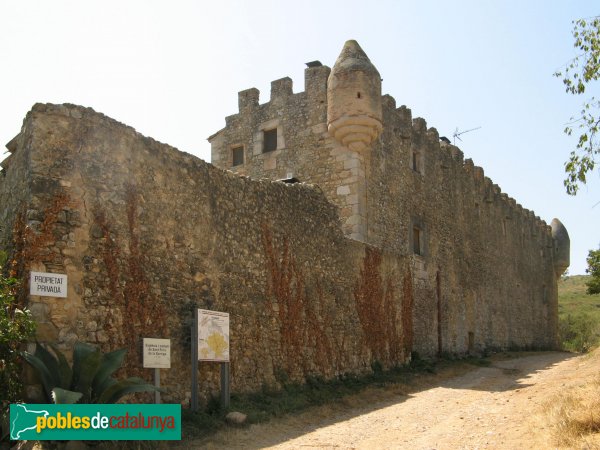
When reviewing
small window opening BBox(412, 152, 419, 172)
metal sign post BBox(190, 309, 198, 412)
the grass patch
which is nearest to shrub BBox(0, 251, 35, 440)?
metal sign post BBox(190, 309, 198, 412)

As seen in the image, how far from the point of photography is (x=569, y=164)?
11656 millimetres

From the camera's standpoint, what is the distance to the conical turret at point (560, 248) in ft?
119

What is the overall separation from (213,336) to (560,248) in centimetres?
3074

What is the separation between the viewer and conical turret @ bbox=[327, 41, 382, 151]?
17219 millimetres

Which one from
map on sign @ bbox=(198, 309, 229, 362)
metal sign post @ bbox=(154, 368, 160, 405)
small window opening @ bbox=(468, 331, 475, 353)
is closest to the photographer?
metal sign post @ bbox=(154, 368, 160, 405)

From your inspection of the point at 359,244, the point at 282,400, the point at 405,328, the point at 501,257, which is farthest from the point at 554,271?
the point at 282,400

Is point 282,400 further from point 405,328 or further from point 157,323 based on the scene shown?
point 405,328

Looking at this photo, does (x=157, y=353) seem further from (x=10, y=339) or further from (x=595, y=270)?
(x=595, y=270)

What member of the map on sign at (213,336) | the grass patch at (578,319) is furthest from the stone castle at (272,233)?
the grass patch at (578,319)

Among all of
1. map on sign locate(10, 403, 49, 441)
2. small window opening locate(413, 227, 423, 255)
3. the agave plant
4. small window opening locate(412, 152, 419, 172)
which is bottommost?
map on sign locate(10, 403, 49, 441)

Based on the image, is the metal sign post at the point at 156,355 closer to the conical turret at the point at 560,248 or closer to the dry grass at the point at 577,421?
the dry grass at the point at 577,421

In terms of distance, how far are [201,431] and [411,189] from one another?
13219 mm

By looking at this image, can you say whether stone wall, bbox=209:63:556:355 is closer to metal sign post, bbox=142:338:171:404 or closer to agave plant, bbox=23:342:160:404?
metal sign post, bbox=142:338:171:404

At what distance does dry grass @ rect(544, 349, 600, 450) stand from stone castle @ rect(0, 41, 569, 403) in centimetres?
497
